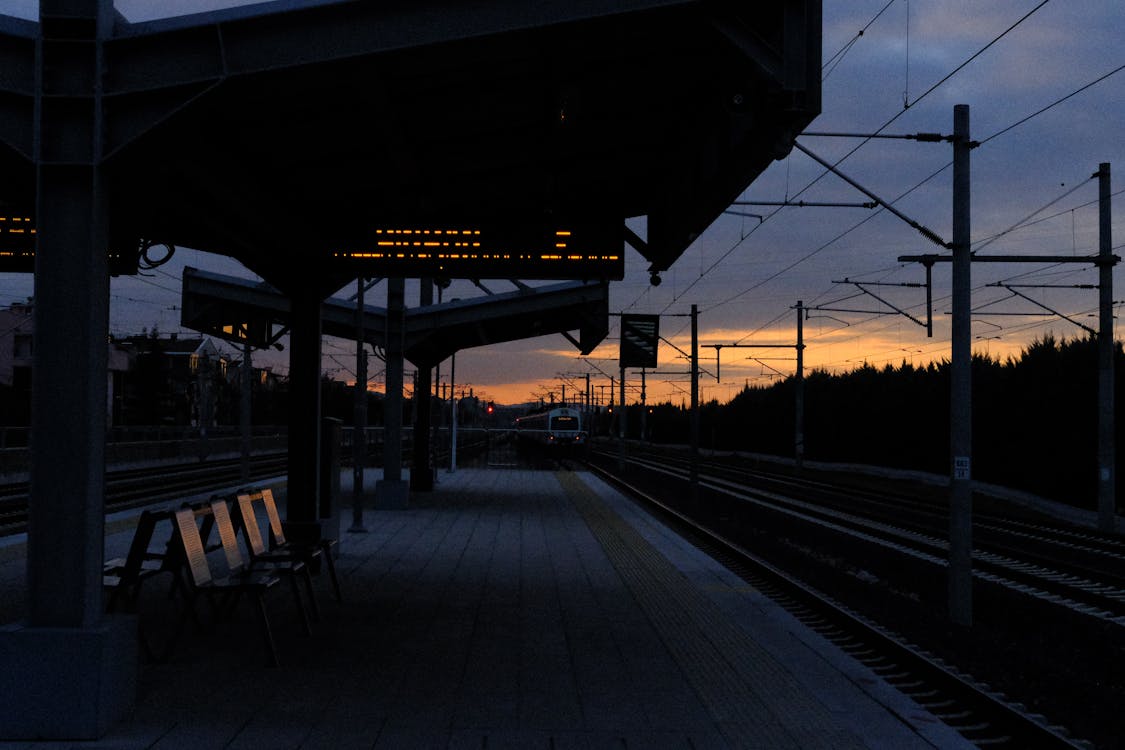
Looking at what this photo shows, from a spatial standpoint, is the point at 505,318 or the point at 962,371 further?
the point at 505,318

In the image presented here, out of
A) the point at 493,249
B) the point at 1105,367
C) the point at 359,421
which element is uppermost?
the point at 493,249

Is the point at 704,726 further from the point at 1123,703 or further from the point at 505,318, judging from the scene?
the point at 505,318

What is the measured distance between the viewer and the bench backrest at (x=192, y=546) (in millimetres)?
7715

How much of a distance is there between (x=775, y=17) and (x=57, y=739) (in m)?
5.57

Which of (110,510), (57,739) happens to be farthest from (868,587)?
(110,510)

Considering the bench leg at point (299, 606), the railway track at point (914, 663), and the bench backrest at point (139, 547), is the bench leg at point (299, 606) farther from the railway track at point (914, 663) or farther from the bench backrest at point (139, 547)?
the railway track at point (914, 663)

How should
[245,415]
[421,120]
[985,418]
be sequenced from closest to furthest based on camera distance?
[421,120] → [245,415] → [985,418]

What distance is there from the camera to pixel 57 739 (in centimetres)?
588

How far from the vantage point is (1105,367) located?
2550cm

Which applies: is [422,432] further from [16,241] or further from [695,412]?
[16,241]

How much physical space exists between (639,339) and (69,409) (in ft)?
88.3

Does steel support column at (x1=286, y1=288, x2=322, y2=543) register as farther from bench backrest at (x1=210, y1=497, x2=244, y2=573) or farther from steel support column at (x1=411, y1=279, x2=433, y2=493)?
steel support column at (x1=411, y1=279, x2=433, y2=493)

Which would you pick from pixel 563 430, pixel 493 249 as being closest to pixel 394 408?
pixel 493 249

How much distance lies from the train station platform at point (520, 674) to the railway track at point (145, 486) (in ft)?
33.5
